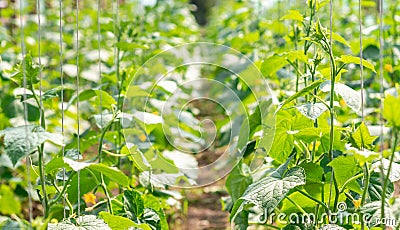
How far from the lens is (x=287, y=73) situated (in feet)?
11.6

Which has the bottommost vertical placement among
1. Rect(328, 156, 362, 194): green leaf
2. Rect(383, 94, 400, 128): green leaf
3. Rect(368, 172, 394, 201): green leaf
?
Rect(368, 172, 394, 201): green leaf

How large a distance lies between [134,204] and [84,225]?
0.39 m

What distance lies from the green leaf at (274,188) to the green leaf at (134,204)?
1.53ft

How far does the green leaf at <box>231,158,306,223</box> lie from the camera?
1.88m

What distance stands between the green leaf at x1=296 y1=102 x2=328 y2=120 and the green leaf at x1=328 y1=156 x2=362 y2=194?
0.15 meters

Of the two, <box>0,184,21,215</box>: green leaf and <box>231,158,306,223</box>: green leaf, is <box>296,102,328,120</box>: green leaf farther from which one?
<box>0,184,21,215</box>: green leaf

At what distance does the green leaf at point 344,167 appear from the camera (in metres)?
1.93

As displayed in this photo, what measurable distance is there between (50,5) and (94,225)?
6.00 meters

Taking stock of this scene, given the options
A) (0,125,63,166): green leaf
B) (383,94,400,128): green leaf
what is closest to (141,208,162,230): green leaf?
(0,125,63,166): green leaf

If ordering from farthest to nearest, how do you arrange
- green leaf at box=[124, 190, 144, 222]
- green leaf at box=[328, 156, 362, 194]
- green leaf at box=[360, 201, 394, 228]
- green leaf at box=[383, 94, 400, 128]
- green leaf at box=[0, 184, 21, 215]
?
green leaf at box=[0, 184, 21, 215] → green leaf at box=[124, 190, 144, 222] → green leaf at box=[328, 156, 362, 194] → green leaf at box=[360, 201, 394, 228] → green leaf at box=[383, 94, 400, 128]

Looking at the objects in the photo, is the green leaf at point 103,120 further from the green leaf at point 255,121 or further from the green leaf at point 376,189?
the green leaf at point 376,189

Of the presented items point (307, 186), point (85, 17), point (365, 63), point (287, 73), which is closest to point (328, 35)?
point (365, 63)

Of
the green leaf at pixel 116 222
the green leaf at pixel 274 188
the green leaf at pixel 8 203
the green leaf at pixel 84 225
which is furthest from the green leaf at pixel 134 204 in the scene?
the green leaf at pixel 8 203

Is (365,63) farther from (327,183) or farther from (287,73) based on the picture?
(287,73)
